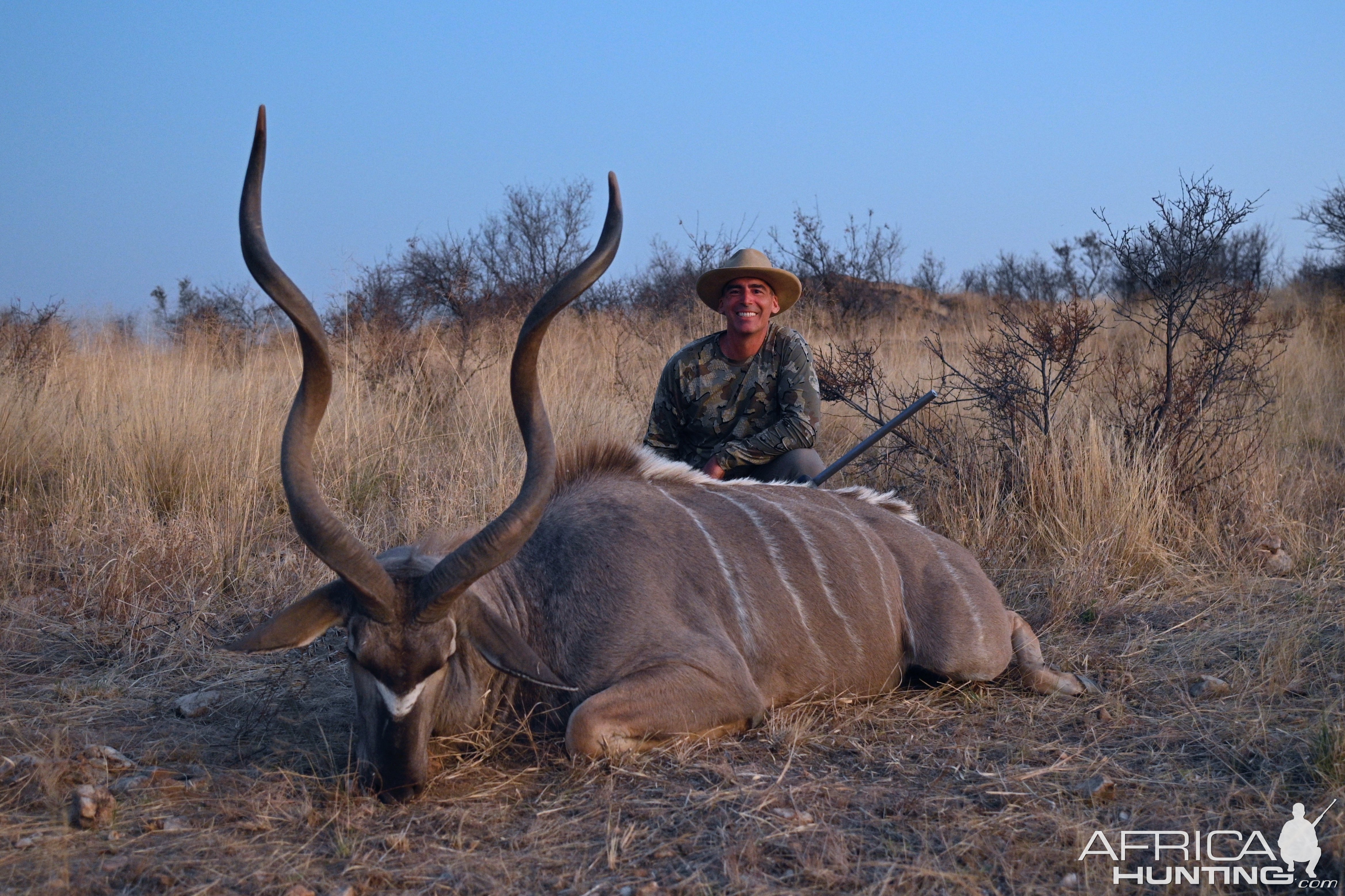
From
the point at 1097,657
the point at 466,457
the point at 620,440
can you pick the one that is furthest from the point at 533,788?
the point at 466,457

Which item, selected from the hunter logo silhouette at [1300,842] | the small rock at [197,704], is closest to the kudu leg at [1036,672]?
the hunter logo silhouette at [1300,842]

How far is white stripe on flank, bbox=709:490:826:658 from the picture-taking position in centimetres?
415

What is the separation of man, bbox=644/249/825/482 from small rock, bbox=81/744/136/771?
3.10 metres

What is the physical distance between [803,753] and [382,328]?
285 inches

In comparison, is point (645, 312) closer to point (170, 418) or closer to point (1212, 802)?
point (170, 418)

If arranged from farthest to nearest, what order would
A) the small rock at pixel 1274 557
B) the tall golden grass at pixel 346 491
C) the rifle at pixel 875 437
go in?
the rifle at pixel 875 437
the small rock at pixel 1274 557
the tall golden grass at pixel 346 491

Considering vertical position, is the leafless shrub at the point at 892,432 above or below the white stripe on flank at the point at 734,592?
above

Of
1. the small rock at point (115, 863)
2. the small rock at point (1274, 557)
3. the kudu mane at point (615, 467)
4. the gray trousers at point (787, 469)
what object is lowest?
the small rock at point (115, 863)

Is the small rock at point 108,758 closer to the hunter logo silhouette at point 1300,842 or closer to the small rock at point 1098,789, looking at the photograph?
the small rock at point 1098,789

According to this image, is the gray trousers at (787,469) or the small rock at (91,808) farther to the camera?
the gray trousers at (787,469)

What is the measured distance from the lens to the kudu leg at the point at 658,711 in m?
3.40

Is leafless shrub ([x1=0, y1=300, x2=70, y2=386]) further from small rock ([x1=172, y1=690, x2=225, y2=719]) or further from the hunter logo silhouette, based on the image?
the hunter logo silhouette

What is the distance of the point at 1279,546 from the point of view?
19.0ft

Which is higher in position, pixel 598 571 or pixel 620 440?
pixel 620 440
